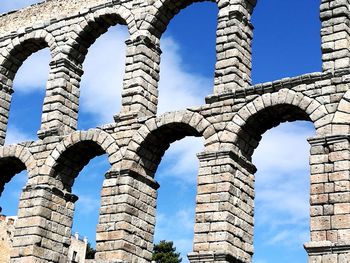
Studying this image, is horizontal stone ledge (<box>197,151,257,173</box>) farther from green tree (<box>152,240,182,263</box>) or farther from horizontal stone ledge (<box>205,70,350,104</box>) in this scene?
green tree (<box>152,240,182,263</box>)

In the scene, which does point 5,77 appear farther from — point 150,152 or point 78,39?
point 150,152

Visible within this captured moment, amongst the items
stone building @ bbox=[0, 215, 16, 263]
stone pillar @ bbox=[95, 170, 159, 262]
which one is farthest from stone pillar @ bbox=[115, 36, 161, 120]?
stone building @ bbox=[0, 215, 16, 263]

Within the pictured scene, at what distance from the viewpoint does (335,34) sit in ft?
58.5

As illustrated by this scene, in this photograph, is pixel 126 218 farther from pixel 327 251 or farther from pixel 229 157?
pixel 327 251

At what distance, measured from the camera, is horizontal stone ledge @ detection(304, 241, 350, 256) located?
49.3 ft

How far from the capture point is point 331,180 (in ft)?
52.5

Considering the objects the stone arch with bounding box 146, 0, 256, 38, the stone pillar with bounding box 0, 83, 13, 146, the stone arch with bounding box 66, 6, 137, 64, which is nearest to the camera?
the stone arch with bounding box 146, 0, 256, 38

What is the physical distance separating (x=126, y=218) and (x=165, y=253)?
28.8 metres

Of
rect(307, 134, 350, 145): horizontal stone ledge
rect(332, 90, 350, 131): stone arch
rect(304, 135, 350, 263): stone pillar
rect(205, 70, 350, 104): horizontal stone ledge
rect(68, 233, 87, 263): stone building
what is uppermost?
rect(68, 233, 87, 263): stone building

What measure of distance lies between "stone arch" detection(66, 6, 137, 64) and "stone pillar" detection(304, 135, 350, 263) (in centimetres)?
833

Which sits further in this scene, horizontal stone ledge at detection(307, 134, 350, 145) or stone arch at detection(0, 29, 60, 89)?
stone arch at detection(0, 29, 60, 89)

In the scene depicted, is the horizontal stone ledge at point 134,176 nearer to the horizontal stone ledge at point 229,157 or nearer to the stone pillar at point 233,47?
the horizontal stone ledge at point 229,157

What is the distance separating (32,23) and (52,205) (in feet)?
22.5

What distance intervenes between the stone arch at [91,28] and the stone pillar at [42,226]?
15.5 feet
